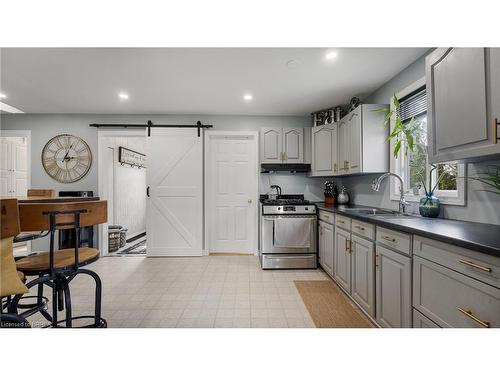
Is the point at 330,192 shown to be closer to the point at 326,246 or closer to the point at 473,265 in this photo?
the point at 326,246

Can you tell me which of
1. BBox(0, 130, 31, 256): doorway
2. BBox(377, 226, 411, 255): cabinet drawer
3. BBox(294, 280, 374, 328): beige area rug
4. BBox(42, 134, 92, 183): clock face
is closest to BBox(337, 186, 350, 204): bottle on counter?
BBox(294, 280, 374, 328): beige area rug

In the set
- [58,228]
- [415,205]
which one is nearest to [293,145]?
[415,205]

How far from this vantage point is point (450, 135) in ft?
4.87

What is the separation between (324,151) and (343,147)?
0.42 meters

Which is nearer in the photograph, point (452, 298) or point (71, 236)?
point (452, 298)

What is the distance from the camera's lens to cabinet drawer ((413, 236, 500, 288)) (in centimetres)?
97

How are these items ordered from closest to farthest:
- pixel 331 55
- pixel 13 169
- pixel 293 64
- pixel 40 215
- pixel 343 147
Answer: pixel 40 215 < pixel 331 55 < pixel 293 64 < pixel 343 147 < pixel 13 169

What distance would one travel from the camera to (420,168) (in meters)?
2.32

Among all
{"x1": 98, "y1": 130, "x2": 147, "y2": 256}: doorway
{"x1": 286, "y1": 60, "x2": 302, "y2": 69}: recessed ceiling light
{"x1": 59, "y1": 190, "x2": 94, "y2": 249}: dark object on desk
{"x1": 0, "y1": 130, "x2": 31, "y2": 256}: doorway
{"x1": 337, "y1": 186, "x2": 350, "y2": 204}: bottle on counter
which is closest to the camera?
{"x1": 286, "y1": 60, "x2": 302, "y2": 69}: recessed ceiling light

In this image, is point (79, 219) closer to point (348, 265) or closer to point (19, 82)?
point (348, 265)

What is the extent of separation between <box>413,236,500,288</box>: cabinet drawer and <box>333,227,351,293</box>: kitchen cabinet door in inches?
40.6

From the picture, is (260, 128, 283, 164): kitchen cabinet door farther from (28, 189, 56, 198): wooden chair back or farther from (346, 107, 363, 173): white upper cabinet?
(28, 189, 56, 198): wooden chair back

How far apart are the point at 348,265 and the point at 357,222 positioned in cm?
51
